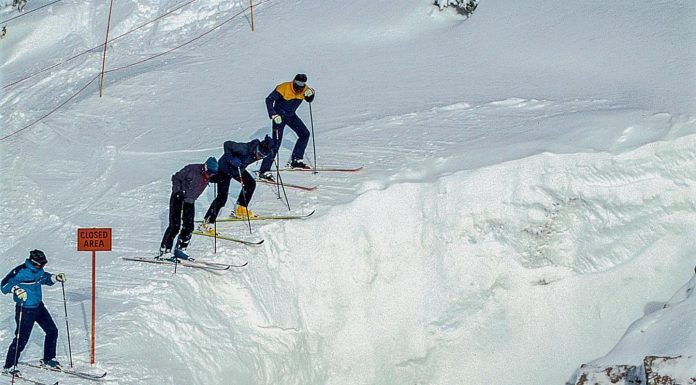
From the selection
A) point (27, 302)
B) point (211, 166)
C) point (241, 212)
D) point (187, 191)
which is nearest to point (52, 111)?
point (241, 212)

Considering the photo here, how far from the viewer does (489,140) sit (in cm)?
1709

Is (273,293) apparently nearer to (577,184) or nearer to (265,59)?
(577,184)

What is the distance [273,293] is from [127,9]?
1406 centimetres

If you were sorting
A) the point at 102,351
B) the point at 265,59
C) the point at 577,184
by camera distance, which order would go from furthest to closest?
1. the point at 265,59
2. the point at 577,184
3. the point at 102,351

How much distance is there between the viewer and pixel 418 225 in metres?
15.6

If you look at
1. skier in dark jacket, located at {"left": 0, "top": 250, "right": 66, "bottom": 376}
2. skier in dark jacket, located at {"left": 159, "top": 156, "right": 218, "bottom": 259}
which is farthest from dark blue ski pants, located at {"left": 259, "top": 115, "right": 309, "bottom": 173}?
skier in dark jacket, located at {"left": 0, "top": 250, "right": 66, "bottom": 376}

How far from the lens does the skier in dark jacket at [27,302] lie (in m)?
12.2

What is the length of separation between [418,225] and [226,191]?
2.98 m

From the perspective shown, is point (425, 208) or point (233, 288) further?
point (425, 208)

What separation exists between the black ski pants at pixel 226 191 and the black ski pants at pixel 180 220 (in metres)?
0.57

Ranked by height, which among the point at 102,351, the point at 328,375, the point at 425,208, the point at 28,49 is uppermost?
the point at 28,49

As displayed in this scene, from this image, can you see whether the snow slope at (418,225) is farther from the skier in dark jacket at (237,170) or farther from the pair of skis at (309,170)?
the skier in dark jacket at (237,170)

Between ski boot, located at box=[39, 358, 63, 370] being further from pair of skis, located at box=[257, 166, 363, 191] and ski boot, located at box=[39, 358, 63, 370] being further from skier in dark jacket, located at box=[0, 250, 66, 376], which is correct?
pair of skis, located at box=[257, 166, 363, 191]

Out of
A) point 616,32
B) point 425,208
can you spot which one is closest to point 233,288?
point 425,208
